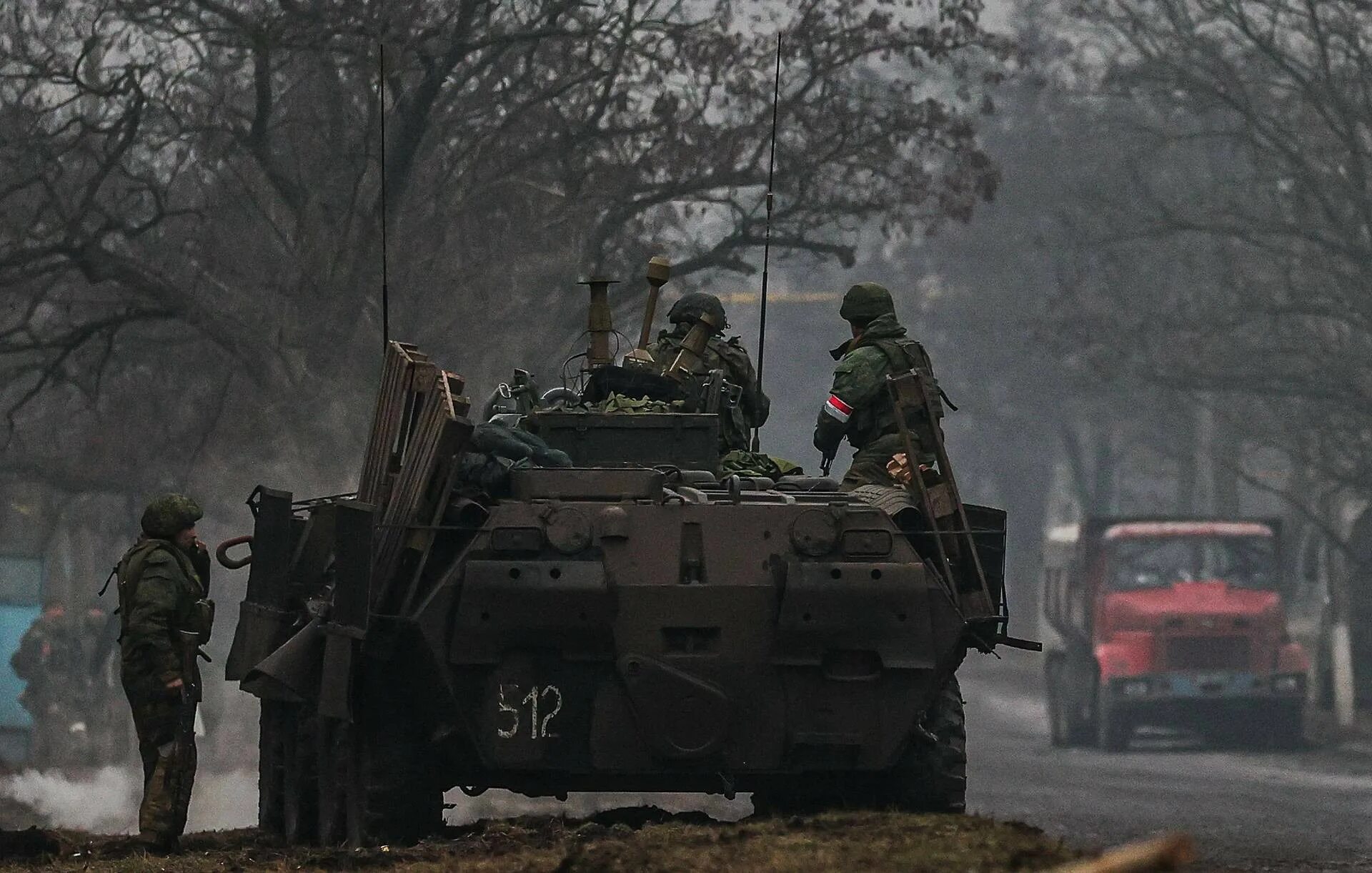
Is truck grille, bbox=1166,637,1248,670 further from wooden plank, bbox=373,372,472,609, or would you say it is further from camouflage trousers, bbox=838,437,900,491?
wooden plank, bbox=373,372,472,609

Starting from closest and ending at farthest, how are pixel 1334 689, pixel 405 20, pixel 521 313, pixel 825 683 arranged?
pixel 825 683 < pixel 405 20 < pixel 521 313 < pixel 1334 689

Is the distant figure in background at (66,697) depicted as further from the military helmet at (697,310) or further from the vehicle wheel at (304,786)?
the military helmet at (697,310)

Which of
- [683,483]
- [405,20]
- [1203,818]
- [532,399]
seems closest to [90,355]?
[405,20]

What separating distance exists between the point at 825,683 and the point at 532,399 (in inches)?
119

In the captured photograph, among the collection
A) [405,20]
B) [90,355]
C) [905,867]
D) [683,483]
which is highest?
[405,20]

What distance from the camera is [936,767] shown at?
42.0ft

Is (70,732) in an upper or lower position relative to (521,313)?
lower

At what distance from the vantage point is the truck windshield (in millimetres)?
31406

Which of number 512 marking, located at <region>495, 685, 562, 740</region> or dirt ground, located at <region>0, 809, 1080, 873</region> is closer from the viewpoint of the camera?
dirt ground, located at <region>0, 809, 1080, 873</region>

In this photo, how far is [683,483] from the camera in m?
13.4

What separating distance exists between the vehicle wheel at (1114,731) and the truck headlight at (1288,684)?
5.74 ft

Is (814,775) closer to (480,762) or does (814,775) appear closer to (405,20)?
(480,762)

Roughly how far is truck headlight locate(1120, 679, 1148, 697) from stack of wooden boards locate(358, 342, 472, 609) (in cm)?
1784

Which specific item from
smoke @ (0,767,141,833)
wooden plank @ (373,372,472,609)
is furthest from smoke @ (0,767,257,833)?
wooden plank @ (373,372,472,609)
